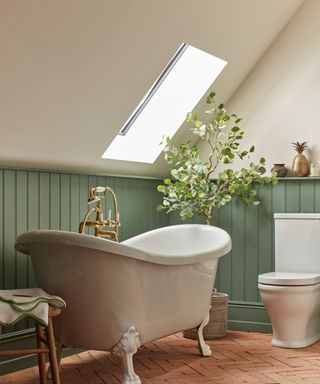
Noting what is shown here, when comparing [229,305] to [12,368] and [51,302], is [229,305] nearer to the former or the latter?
[12,368]

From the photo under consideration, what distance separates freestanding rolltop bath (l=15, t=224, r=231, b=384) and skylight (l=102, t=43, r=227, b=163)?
1.44 metres

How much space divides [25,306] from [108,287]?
1.53 ft

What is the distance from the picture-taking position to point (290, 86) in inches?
175

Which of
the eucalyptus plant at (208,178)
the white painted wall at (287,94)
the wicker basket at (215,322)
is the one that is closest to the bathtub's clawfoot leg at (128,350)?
the wicker basket at (215,322)

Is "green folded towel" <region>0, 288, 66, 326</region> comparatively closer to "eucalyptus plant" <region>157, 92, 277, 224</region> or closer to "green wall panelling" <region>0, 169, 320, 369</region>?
"green wall panelling" <region>0, 169, 320, 369</region>

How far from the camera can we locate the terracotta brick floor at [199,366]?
10.4 feet

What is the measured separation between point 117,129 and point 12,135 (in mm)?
885

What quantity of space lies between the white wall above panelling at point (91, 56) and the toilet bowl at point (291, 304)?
1.39 meters

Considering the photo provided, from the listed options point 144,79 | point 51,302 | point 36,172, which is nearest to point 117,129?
point 144,79

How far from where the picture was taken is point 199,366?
3.46 meters

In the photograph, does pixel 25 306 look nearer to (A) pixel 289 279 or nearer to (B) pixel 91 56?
(B) pixel 91 56

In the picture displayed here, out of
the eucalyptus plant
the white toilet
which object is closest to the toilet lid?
the white toilet

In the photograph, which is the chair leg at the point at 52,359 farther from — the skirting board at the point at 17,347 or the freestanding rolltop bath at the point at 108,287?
the skirting board at the point at 17,347

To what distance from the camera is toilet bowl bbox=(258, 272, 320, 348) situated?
3.77 meters
